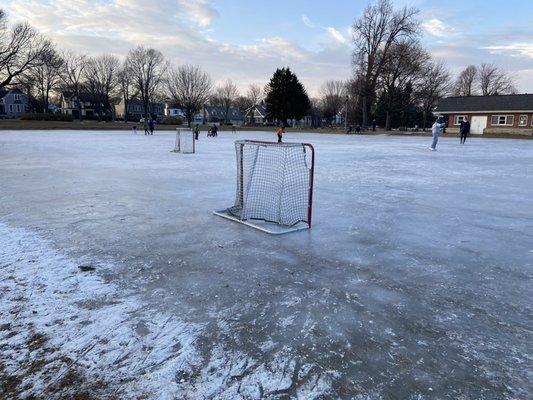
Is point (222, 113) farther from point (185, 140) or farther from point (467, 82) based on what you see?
point (185, 140)

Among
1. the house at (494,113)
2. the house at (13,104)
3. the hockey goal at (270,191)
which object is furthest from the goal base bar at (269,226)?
the house at (13,104)

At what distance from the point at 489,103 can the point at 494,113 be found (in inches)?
70.6

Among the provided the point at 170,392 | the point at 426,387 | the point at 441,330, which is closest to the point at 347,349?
the point at 426,387

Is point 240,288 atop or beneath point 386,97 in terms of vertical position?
beneath

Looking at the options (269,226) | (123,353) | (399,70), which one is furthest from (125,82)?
(123,353)

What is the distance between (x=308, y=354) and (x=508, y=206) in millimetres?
6457

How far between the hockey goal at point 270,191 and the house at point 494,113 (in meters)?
49.7

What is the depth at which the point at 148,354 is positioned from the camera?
2625 mm

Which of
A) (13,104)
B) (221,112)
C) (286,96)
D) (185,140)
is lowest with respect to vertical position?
(185,140)

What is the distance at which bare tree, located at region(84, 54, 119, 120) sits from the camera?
77062 mm

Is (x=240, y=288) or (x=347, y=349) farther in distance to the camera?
(x=240, y=288)

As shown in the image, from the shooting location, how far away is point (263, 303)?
338 cm

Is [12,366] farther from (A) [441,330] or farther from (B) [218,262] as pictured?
(A) [441,330]

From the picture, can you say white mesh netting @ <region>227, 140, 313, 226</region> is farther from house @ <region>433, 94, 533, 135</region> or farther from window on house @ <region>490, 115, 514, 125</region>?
window on house @ <region>490, 115, 514, 125</region>
